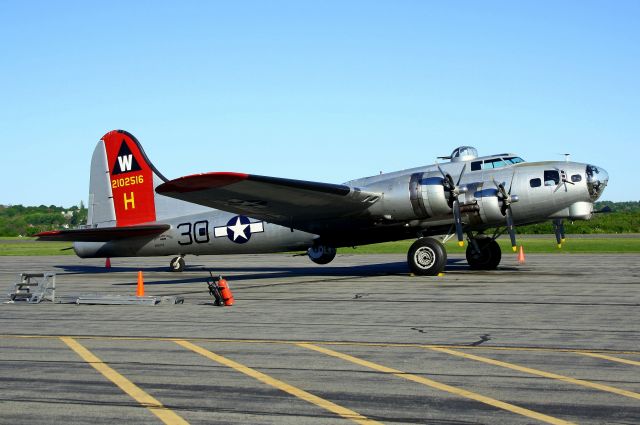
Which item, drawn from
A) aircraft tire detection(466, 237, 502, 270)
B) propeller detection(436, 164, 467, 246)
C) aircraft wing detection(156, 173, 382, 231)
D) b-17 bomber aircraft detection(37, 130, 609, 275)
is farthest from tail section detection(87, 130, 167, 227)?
aircraft tire detection(466, 237, 502, 270)

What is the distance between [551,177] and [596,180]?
1.49 m

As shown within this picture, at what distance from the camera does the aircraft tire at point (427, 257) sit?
25.5 metres

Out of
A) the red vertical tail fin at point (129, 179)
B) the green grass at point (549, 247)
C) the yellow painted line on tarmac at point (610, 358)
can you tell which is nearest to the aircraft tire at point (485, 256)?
the red vertical tail fin at point (129, 179)

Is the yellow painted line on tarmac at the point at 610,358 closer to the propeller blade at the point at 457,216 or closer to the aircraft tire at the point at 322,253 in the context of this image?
the propeller blade at the point at 457,216

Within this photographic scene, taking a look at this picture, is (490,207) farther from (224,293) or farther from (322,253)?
(224,293)

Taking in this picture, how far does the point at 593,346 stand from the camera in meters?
11.4

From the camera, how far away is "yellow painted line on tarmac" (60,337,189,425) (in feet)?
25.0

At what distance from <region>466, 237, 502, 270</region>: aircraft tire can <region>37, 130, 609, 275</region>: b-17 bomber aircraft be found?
0.04 metres

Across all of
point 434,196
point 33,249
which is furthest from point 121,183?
point 33,249

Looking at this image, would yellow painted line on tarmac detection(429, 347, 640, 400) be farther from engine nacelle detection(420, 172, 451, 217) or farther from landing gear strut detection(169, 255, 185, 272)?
landing gear strut detection(169, 255, 185, 272)

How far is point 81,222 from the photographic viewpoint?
107 m

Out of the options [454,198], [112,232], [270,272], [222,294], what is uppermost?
[454,198]

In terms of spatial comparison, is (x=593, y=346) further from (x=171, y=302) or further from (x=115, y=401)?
(x=171, y=302)

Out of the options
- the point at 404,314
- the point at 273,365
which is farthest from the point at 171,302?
the point at 273,365
